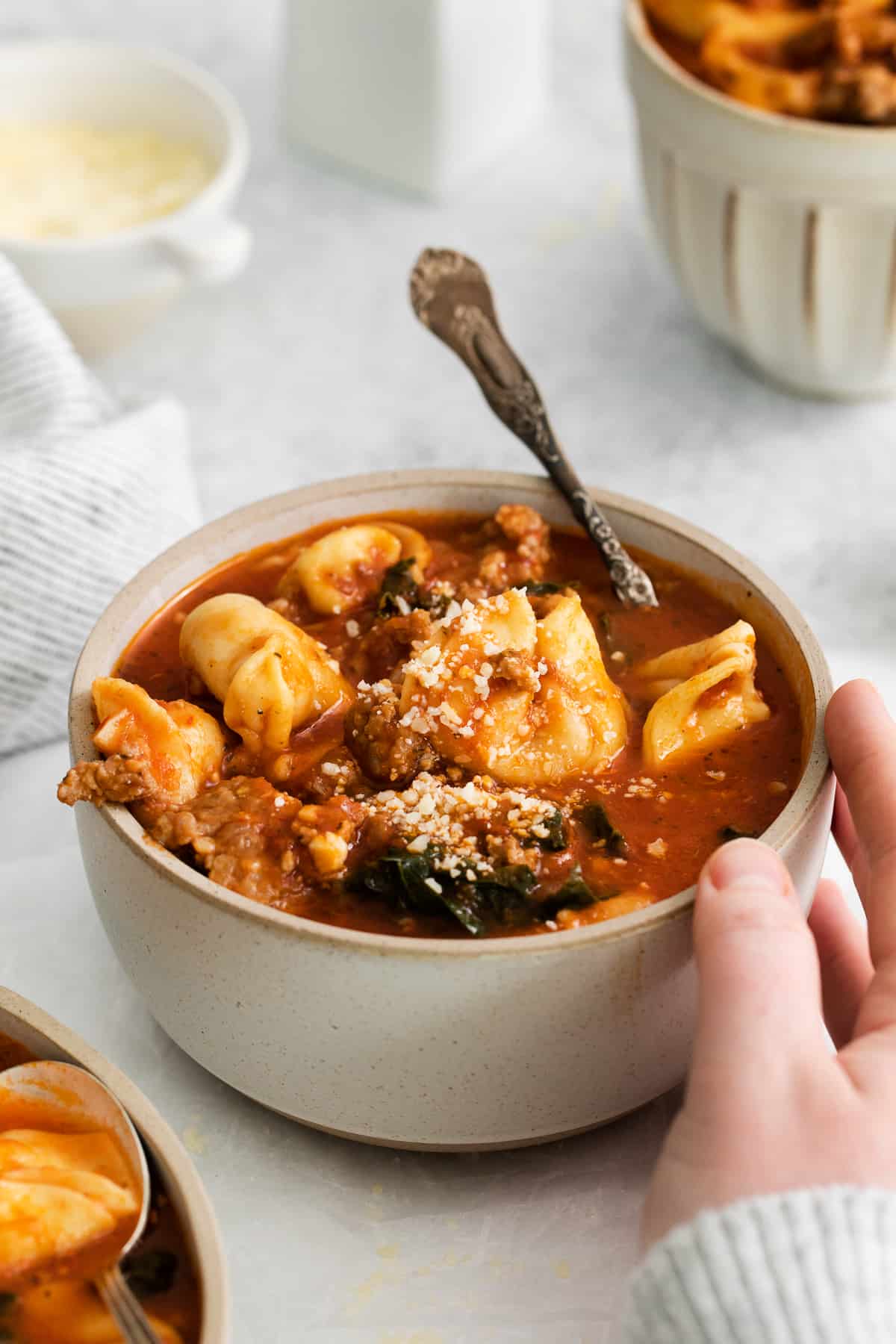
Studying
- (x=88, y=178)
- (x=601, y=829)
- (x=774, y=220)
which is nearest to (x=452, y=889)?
(x=601, y=829)

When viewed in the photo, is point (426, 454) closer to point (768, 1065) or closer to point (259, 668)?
point (259, 668)

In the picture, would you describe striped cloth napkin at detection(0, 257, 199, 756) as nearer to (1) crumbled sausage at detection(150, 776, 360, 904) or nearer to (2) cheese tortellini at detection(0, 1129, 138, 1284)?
(1) crumbled sausage at detection(150, 776, 360, 904)

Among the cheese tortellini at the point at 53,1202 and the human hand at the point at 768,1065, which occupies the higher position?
the human hand at the point at 768,1065

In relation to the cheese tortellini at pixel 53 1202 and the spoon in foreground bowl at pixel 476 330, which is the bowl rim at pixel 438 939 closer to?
the spoon in foreground bowl at pixel 476 330

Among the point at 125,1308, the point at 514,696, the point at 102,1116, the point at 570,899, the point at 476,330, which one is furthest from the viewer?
the point at 476,330

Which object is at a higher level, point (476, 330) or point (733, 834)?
point (476, 330)

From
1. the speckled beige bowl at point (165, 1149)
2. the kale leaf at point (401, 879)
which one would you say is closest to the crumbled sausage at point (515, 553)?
the kale leaf at point (401, 879)

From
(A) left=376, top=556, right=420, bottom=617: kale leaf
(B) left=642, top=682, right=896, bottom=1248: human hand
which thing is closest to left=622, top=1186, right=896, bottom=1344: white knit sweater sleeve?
(B) left=642, top=682, right=896, bottom=1248: human hand
